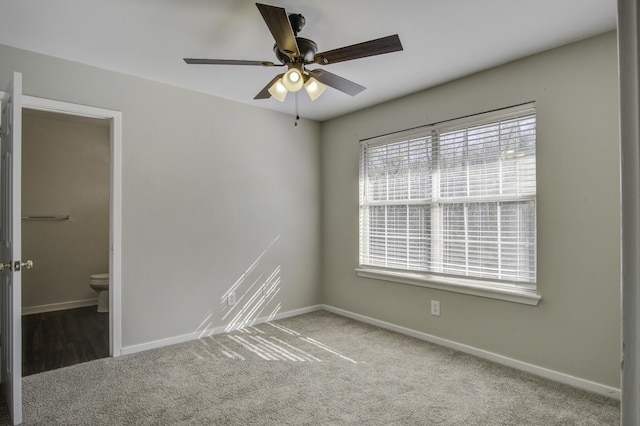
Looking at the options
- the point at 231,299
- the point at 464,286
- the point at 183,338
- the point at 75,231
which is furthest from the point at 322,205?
the point at 75,231

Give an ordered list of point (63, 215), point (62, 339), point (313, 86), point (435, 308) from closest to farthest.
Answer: point (313, 86) → point (435, 308) → point (62, 339) → point (63, 215)

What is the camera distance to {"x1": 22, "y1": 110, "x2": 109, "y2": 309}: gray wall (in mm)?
4512

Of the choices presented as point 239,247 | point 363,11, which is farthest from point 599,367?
point 239,247

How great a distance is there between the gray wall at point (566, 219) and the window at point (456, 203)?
11 cm

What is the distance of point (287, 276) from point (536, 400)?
2.66m

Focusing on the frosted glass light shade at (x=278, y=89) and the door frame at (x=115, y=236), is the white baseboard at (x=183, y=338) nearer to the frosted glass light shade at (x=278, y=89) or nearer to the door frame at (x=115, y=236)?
the door frame at (x=115, y=236)

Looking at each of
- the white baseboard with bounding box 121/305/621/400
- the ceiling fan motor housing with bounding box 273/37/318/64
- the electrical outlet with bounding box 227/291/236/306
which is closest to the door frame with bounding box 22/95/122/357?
the white baseboard with bounding box 121/305/621/400

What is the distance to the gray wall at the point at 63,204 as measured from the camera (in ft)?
14.8

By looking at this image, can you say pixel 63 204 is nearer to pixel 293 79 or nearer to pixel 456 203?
pixel 293 79

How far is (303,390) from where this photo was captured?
2469 mm

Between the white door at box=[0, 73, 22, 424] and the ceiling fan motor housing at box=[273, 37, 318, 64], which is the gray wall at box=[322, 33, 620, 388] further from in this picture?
the white door at box=[0, 73, 22, 424]

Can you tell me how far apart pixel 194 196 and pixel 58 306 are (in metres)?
2.87

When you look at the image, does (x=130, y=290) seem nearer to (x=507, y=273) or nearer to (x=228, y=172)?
(x=228, y=172)

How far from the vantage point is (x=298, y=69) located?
7.50ft
